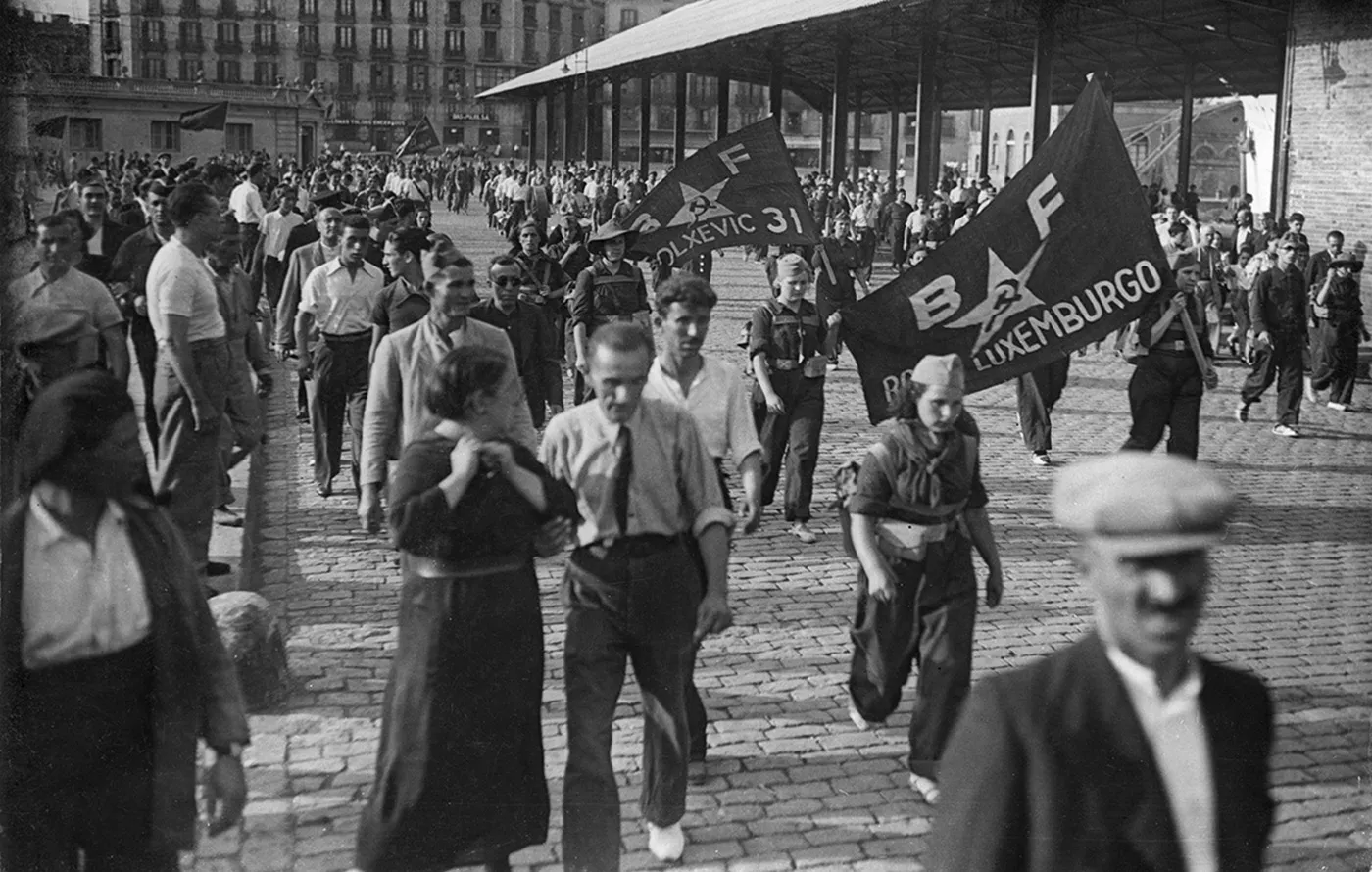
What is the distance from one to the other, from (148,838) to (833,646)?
3.84 meters

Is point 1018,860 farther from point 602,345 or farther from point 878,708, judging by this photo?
point 878,708

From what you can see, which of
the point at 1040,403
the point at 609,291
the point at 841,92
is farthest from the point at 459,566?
the point at 841,92

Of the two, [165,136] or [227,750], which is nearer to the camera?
[227,750]

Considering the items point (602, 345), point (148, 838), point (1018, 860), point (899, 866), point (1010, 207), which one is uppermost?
point (1010, 207)

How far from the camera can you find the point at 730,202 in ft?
34.7

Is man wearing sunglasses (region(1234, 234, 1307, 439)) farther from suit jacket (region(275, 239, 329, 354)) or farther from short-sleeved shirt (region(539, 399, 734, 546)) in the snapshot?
short-sleeved shirt (region(539, 399, 734, 546))

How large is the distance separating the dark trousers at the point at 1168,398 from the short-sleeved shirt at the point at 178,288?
17.9 ft

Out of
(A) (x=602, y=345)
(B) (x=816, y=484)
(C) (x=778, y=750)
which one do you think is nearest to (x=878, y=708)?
(C) (x=778, y=750)

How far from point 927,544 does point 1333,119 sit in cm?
1307

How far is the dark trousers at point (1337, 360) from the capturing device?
1363cm

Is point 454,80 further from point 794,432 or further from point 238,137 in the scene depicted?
point 794,432

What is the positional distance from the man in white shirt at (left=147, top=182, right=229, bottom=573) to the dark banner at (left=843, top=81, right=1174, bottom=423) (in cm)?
301

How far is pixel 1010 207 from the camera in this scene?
6277 millimetres

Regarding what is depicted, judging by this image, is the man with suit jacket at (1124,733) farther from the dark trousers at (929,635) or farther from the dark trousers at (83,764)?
the dark trousers at (929,635)
